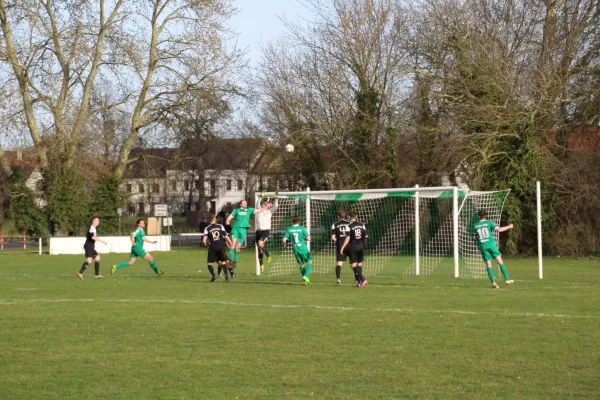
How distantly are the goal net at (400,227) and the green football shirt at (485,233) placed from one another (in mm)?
2891

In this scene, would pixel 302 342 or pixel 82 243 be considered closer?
pixel 302 342

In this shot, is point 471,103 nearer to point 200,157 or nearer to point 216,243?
point 216,243

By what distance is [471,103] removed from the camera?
3359cm

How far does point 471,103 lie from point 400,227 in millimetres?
5876

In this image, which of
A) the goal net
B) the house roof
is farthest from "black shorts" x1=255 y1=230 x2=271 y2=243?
the house roof

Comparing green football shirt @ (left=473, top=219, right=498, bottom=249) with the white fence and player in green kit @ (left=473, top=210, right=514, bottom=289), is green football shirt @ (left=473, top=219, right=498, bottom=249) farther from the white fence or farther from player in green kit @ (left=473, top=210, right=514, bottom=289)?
the white fence

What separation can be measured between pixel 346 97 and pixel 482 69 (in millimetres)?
9210

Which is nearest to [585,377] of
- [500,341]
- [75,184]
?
[500,341]

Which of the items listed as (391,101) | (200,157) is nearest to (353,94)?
(391,101)

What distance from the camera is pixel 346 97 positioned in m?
41.4

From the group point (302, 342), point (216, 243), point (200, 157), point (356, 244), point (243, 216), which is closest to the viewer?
point (302, 342)

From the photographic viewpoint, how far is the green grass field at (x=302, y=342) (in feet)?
26.8

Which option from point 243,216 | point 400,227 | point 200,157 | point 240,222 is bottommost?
point 400,227

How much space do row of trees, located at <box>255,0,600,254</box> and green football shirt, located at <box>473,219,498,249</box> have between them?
14676 millimetres
